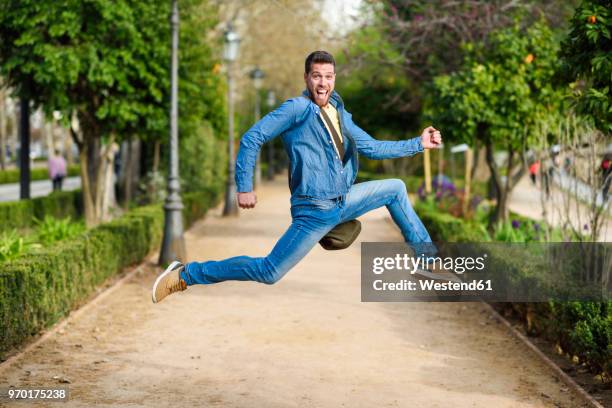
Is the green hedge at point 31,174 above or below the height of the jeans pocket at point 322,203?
below

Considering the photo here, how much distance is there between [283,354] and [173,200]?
273 inches

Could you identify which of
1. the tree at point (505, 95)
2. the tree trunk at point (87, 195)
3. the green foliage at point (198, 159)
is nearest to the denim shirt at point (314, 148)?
the tree at point (505, 95)

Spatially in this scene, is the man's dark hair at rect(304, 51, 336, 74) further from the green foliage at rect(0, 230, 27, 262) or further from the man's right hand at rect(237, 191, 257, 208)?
the green foliage at rect(0, 230, 27, 262)

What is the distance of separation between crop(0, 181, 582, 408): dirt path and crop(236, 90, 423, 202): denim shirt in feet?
6.94

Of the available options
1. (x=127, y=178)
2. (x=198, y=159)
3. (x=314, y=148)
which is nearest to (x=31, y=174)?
(x=198, y=159)

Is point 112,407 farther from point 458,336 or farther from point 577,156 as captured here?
point 577,156

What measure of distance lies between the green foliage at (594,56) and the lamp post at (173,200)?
7460 mm

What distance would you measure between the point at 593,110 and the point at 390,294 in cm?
466

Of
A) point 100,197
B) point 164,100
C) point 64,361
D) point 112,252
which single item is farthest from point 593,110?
point 100,197

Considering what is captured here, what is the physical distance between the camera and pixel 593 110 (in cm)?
918

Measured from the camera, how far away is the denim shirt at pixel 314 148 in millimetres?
5840

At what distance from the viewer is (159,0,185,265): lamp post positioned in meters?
15.4

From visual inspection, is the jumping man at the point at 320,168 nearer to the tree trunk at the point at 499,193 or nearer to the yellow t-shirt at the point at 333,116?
the yellow t-shirt at the point at 333,116

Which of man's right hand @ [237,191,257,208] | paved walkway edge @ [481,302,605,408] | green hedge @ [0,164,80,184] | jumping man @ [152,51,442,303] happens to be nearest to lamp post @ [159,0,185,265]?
paved walkway edge @ [481,302,605,408]
